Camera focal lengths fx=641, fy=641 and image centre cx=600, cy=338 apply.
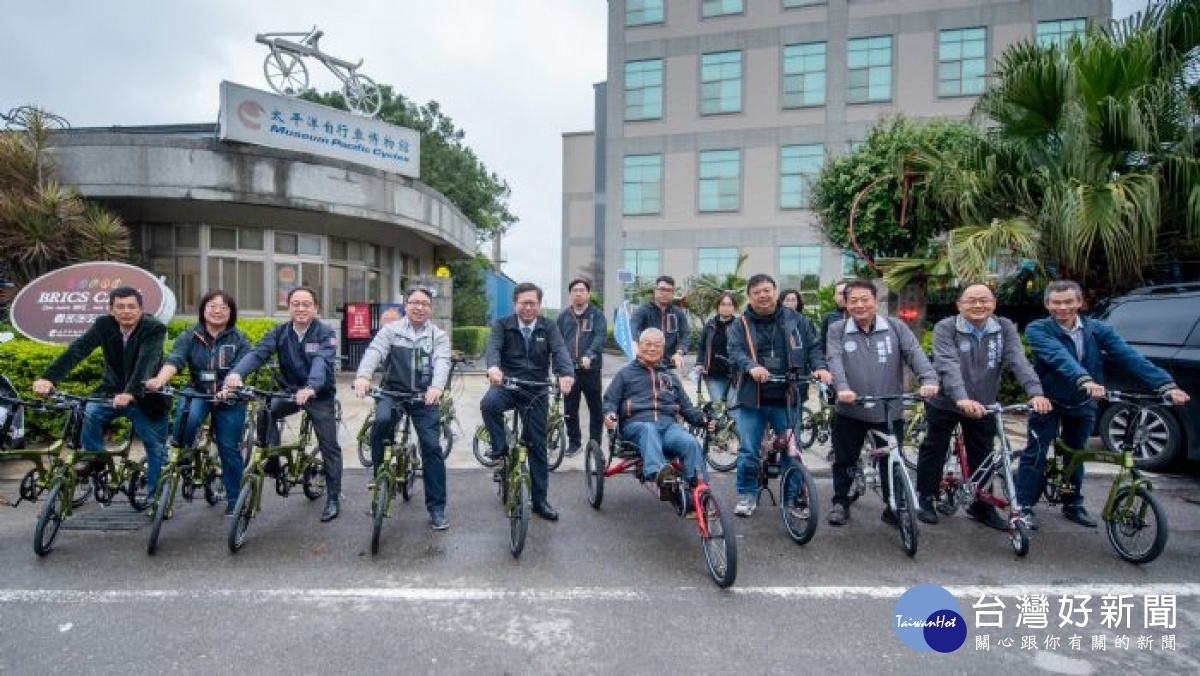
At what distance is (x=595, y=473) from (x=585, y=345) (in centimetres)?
181

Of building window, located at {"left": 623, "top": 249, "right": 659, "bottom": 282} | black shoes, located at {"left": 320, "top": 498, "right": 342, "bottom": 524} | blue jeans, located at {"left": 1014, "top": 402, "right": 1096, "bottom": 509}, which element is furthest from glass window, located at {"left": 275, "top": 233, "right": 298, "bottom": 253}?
building window, located at {"left": 623, "top": 249, "right": 659, "bottom": 282}

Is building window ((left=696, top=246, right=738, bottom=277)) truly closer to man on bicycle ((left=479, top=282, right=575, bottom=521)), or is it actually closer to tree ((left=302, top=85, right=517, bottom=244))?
tree ((left=302, top=85, right=517, bottom=244))

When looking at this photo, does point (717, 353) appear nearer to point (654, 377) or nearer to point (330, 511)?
point (654, 377)

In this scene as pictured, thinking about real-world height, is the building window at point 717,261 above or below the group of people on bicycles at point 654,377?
above

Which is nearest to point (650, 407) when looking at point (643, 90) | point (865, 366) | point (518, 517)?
point (518, 517)

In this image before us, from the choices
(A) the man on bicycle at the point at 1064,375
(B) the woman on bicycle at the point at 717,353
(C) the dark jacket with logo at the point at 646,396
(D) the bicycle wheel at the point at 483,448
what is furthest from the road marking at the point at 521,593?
(B) the woman on bicycle at the point at 717,353

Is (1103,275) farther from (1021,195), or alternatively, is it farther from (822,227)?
(822,227)

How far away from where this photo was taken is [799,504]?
477 centimetres

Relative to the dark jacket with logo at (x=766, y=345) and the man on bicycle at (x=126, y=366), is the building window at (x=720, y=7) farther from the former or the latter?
the man on bicycle at (x=126, y=366)

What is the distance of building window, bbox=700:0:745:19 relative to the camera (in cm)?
2691

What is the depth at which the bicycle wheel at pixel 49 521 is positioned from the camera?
167 inches

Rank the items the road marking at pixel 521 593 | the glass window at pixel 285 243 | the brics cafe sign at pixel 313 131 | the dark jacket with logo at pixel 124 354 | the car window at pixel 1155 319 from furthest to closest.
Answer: the glass window at pixel 285 243, the brics cafe sign at pixel 313 131, the car window at pixel 1155 319, the dark jacket with logo at pixel 124 354, the road marking at pixel 521 593

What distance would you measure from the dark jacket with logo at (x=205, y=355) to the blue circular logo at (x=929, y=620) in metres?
5.12

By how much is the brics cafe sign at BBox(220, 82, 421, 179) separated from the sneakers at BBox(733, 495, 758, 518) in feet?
40.9
